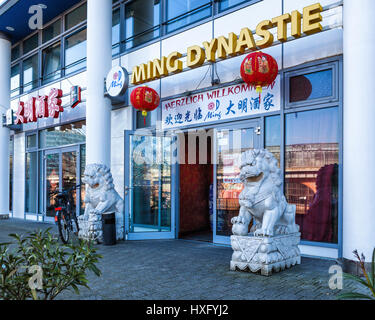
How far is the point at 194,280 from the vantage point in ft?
14.5

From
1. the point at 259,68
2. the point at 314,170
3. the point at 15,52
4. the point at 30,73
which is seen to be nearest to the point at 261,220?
the point at 314,170

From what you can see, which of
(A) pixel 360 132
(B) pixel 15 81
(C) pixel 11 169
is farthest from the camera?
(B) pixel 15 81

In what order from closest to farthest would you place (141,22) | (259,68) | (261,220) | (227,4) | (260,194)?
(260,194) → (261,220) → (259,68) → (227,4) → (141,22)

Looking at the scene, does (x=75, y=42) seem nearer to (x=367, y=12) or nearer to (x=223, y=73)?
(x=223, y=73)

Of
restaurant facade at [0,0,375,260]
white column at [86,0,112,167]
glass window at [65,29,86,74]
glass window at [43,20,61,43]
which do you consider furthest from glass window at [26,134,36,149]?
white column at [86,0,112,167]

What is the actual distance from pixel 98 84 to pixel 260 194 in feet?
16.9

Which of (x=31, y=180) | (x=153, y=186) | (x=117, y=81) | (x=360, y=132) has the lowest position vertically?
(x=31, y=180)

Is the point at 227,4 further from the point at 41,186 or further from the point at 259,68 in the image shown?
the point at 41,186

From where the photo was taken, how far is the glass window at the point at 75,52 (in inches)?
423

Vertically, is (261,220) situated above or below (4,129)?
below

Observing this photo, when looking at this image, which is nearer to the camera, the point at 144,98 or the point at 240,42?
the point at 240,42

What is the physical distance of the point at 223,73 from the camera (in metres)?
7.09
